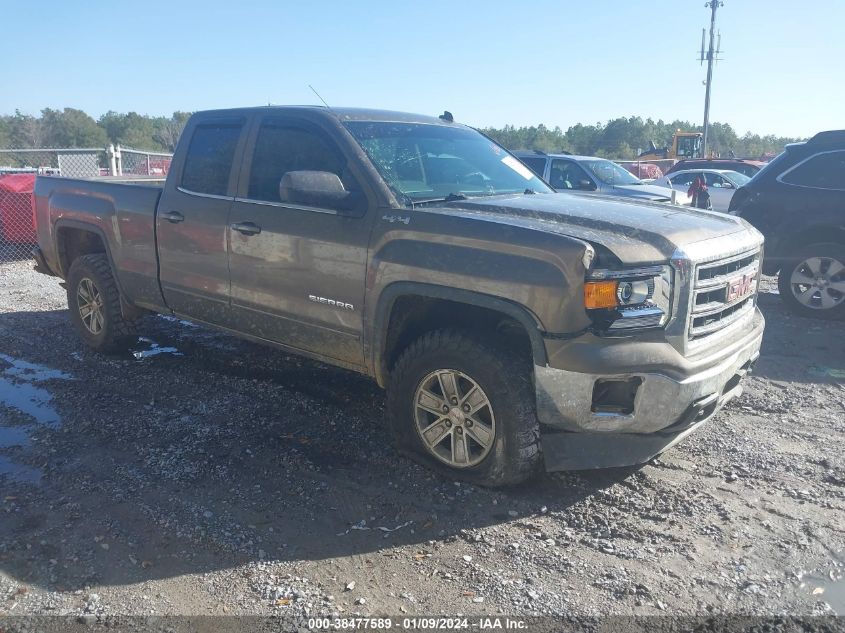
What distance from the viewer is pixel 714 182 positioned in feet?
56.3

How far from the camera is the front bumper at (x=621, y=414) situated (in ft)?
11.1

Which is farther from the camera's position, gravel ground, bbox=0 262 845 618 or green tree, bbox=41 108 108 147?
green tree, bbox=41 108 108 147

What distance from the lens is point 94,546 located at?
3.37 meters

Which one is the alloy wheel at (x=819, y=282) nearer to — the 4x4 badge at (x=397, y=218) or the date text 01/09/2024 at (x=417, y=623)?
the 4x4 badge at (x=397, y=218)

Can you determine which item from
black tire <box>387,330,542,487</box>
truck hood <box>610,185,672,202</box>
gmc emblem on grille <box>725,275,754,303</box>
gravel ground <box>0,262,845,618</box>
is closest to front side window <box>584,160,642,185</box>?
truck hood <box>610,185,672,202</box>

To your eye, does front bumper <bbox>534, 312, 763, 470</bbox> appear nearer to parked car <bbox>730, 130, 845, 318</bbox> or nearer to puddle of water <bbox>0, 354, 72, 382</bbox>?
puddle of water <bbox>0, 354, 72, 382</bbox>

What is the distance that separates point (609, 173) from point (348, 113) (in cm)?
988

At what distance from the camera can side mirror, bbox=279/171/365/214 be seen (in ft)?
13.3

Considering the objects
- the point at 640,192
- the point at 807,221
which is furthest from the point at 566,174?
the point at 807,221

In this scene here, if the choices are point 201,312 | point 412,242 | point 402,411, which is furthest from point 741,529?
A: point 201,312

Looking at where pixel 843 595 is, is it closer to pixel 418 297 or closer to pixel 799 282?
pixel 418 297

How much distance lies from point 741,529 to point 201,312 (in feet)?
12.4

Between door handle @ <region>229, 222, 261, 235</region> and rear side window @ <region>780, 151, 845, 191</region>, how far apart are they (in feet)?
20.3

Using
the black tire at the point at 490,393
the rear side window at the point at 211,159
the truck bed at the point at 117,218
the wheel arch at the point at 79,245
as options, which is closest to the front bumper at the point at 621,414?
the black tire at the point at 490,393
